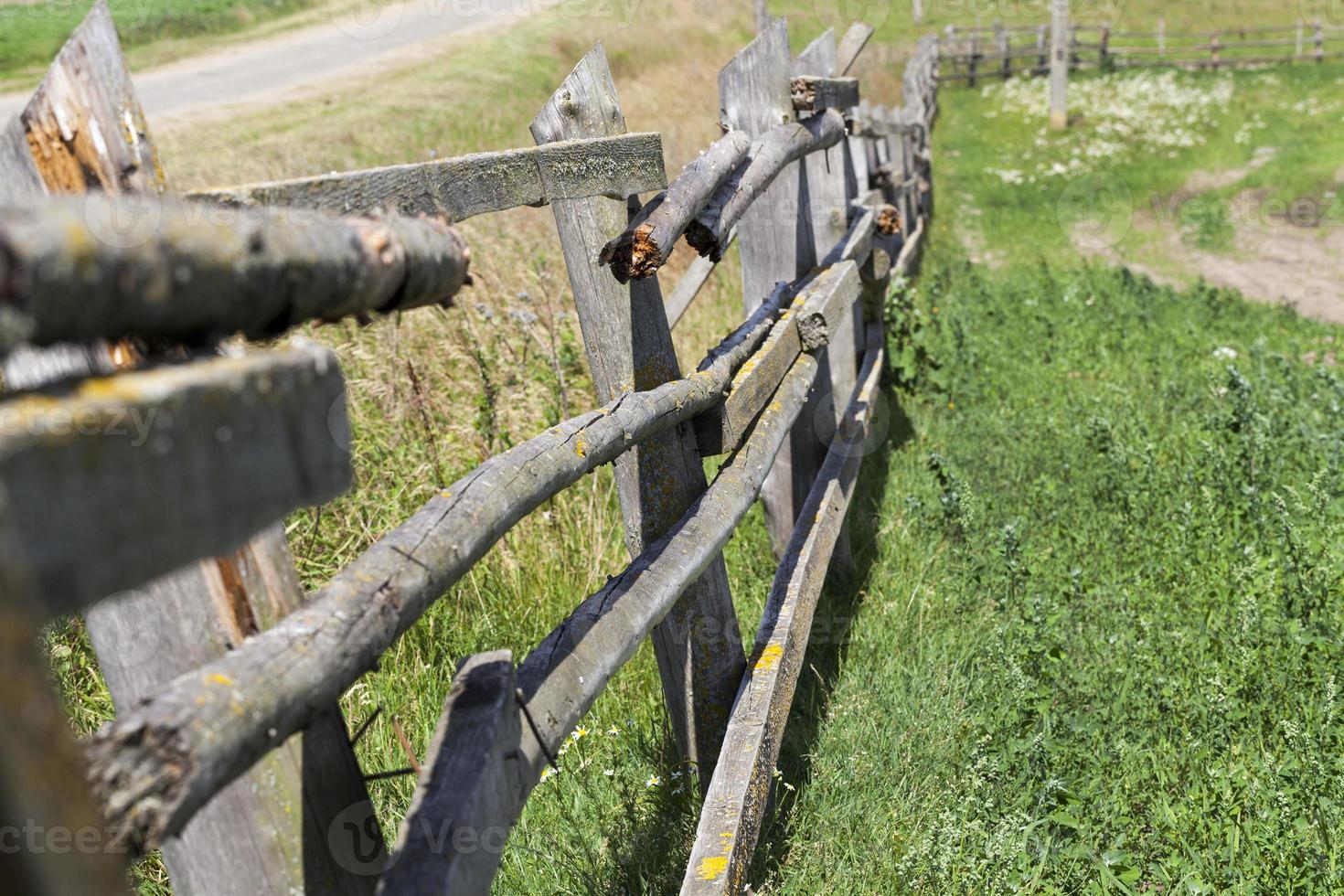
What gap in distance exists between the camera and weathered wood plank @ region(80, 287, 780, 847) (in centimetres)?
101

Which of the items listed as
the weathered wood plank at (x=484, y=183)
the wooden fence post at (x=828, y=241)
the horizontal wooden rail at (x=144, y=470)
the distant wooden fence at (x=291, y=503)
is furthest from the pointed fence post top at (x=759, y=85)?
the horizontal wooden rail at (x=144, y=470)

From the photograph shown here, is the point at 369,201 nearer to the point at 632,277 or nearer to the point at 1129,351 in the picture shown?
the point at 632,277

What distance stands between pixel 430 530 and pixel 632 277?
107cm

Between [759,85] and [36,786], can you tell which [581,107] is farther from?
[36,786]

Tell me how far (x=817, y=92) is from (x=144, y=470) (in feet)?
13.0

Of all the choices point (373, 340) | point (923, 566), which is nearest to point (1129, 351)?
point (923, 566)

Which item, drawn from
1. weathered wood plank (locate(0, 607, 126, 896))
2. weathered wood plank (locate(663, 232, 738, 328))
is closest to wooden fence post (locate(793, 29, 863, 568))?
weathered wood plank (locate(663, 232, 738, 328))

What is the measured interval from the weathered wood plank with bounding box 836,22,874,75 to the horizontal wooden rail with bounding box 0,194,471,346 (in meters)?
5.28

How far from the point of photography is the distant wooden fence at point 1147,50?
25.1m

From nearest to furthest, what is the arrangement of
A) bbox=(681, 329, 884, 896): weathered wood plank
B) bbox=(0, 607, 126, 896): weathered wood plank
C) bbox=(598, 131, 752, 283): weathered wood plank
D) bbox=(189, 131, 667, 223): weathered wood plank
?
bbox=(0, 607, 126, 896): weathered wood plank < bbox=(189, 131, 667, 223): weathered wood plank < bbox=(681, 329, 884, 896): weathered wood plank < bbox=(598, 131, 752, 283): weathered wood plank

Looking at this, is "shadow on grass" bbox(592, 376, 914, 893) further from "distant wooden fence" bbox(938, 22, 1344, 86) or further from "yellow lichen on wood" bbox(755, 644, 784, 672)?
"distant wooden fence" bbox(938, 22, 1344, 86)

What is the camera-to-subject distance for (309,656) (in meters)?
1.29

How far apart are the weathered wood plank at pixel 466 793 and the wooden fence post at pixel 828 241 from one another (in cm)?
284

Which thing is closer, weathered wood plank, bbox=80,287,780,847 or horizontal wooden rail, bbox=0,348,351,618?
horizontal wooden rail, bbox=0,348,351,618
